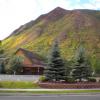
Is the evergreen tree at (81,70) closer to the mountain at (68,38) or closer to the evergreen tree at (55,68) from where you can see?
the evergreen tree at (55,68)

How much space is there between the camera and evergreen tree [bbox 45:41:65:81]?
43.1 m

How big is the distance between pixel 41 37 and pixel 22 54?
98.9 metres

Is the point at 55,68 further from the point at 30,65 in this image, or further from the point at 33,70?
the point at 33,70

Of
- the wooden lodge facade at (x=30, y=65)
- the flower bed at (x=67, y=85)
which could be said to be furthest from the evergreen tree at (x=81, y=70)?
the wooden lodge facade at (x=30, y=65)

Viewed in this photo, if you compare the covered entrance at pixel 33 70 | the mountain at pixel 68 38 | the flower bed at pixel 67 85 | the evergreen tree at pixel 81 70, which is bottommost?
the flower bed at pixel 67 85

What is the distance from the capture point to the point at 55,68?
143 ft

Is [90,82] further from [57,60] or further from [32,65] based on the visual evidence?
[32,65]

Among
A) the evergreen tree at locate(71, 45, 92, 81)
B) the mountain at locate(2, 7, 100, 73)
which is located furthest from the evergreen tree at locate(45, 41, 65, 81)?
the mountain at locate(2, 7, 100, 73)

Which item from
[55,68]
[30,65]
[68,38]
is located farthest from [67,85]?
[68,38]

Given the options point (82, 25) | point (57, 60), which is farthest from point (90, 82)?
point (82, 25)

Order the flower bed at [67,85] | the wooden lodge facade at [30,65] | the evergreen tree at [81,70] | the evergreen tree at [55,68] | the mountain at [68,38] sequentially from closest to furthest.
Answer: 1. the flower bed at [67,85]
2. the evergreen tree at [55,68]
3. the evergreen tree at [81,70]
4. the wooden lodge facade at [30,65]
5. the mountain at [68,38]

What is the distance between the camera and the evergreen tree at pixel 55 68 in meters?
43.1

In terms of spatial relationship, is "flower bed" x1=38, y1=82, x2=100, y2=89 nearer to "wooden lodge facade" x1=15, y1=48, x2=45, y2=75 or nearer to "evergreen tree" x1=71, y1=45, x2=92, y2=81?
"evergreen tree" x1=71, y1=45, x2=92, y2=81

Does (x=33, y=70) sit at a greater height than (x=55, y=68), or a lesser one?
greater
